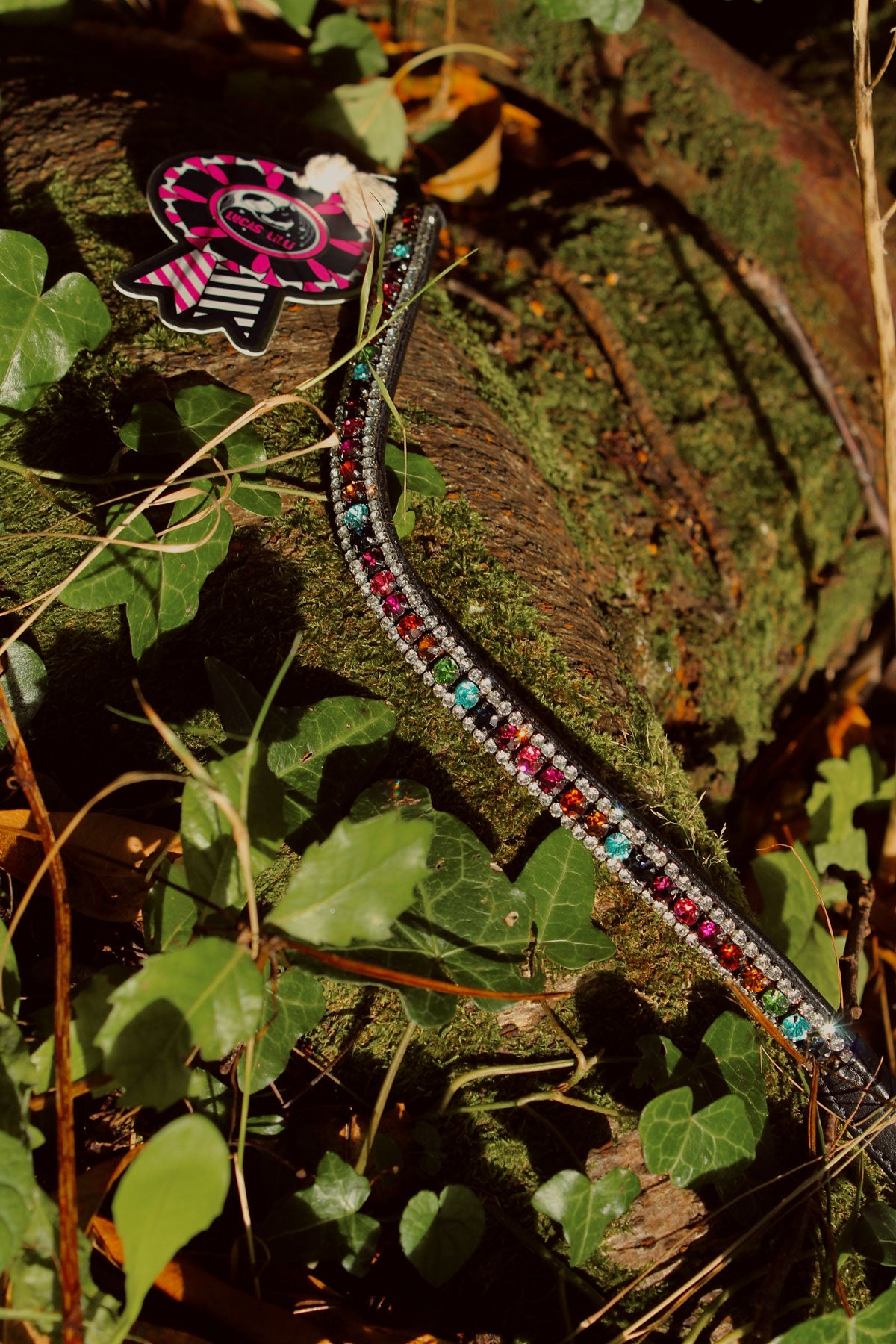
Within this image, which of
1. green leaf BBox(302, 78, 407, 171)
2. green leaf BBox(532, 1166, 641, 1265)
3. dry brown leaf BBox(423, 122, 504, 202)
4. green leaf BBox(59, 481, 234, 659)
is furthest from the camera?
dry brown leaf BBox(423, 122, 504, 202)

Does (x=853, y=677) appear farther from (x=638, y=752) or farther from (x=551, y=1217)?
(x=551, y=1217)

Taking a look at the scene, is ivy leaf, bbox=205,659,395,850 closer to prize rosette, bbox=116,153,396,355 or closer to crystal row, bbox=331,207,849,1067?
crystal row, bbox=331,207,849,1067

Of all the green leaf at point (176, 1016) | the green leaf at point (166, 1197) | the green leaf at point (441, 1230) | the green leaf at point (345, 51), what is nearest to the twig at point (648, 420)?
the green leaf at point (345, 51)

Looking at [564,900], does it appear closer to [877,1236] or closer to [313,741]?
[313,741]

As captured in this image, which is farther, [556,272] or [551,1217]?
[556,272]

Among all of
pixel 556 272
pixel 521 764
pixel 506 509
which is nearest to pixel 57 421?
pixel 506 509

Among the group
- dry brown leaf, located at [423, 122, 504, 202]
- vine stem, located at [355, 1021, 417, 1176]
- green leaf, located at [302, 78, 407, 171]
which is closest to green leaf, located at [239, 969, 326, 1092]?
vine stem, located at [355, 1021, 417, 1176]
